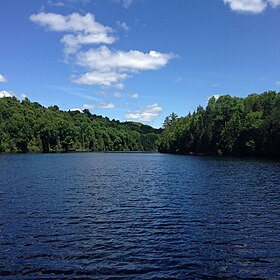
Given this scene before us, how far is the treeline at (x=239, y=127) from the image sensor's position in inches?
4614

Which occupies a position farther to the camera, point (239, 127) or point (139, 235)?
point (239, 127)

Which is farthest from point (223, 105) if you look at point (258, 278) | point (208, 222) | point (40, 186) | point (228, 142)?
point (258, 278)

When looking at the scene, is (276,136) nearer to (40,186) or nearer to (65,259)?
(40,186)

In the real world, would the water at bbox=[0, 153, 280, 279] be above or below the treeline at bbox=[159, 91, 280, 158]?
below

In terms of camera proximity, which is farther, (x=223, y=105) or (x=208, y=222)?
(x=223, y=105)

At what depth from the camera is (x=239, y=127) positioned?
133500 mm

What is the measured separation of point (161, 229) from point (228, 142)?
12032 centimetres

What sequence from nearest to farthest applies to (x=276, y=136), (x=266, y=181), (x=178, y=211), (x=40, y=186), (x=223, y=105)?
(x=178, y=211) → (x=40, y=186) → (x=266, y=181) → (x=276, y=136) → (x=223, y=105)

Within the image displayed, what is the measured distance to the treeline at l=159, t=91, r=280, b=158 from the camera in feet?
384

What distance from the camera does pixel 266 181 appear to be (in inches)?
1900

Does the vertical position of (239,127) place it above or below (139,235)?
above

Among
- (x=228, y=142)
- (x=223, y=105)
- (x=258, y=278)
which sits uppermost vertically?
(x=223, y=105)

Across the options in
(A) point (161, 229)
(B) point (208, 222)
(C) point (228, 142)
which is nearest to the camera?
(A) point (161, 229)

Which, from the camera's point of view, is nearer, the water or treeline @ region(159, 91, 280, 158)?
the water
